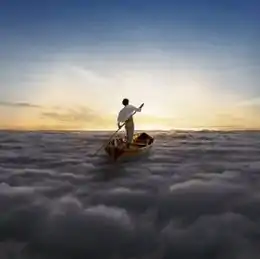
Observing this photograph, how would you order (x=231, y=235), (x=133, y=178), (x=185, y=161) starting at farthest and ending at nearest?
(x=185, y=161)
(x=133, y=178)
(x=231, y=235)

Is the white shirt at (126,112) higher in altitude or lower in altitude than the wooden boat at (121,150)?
higher

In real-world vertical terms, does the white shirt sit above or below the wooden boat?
above

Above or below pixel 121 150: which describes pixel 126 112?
above

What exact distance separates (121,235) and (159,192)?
192 centimetres

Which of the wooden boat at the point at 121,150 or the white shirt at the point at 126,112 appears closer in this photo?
the wooden boat at the point at 121,150

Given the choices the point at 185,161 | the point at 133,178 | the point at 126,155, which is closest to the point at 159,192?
the point at 133,178

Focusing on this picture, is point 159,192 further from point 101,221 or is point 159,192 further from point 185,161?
point 185,161

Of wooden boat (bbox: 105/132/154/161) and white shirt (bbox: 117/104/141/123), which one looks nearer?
wooden boat (bbox: 105/132/154/161)

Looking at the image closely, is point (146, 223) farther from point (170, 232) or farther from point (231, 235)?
point (231, 235)

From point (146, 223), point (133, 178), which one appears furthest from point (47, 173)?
point (146, 223)

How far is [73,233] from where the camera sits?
3979 millimetres

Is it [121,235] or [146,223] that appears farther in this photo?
[146,223]

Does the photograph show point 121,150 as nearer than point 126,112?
Yes

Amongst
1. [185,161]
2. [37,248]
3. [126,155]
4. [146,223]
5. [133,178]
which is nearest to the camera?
[37,248]
